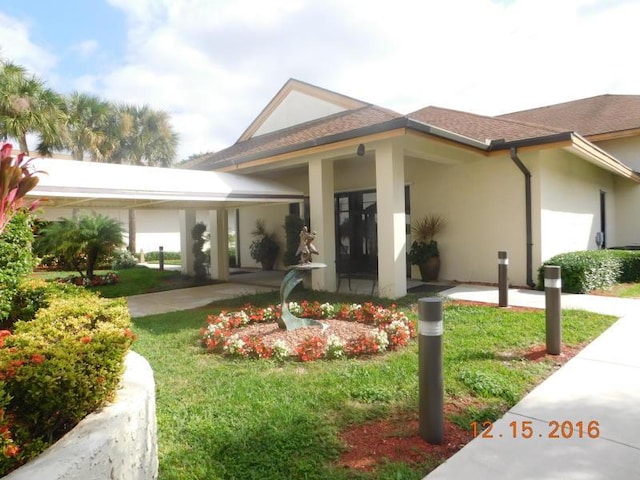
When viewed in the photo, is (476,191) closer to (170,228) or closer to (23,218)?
(23,218)

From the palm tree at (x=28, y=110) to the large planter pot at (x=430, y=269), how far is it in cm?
1778

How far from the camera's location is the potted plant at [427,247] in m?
12.3

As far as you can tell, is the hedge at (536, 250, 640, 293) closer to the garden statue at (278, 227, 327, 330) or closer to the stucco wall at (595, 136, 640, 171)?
the garden statue at (278, 227, 327, 330)

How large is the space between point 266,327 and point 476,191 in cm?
798

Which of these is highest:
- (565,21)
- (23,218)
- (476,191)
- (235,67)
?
(235,67)

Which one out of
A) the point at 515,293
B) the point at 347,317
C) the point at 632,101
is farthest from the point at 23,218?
the point at 632,101

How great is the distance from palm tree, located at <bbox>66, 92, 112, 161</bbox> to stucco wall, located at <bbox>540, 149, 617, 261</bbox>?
2341 cm

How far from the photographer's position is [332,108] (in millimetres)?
15227

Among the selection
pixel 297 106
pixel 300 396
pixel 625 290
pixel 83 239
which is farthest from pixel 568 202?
pixel 83 239

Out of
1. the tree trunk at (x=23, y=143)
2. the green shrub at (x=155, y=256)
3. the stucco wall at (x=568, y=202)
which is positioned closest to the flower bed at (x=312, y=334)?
the stucco wall at (x=568, y=202)

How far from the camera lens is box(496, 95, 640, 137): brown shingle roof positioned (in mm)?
17344

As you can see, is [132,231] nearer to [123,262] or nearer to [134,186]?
[123,262]

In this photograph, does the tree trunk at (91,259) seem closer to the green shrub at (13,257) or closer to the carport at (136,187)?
the carport at (136,187)

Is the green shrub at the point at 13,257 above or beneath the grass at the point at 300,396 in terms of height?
above
